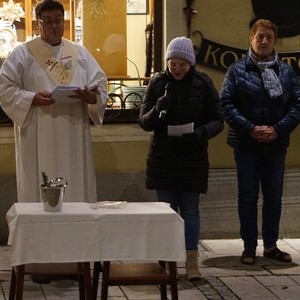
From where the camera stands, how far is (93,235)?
5.57 m

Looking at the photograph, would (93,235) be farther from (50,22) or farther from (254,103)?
(254,103)

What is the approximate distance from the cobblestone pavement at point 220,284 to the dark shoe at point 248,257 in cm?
5

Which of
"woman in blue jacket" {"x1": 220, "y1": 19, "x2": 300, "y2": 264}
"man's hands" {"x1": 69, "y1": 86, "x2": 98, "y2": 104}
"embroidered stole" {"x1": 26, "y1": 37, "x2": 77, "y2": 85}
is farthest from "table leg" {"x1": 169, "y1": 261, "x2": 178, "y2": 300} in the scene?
"woman in blue jacket" {"x1": 220, "y1": 19, "x2": 300, "y2": 264}

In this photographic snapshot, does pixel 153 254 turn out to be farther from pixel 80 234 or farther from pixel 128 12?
pixel 128 12

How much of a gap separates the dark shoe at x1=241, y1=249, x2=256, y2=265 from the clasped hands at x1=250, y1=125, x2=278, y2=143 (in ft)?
3.14

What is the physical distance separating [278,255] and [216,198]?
107 cm

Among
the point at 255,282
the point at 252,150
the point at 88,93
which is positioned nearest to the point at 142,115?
the point at 88,93

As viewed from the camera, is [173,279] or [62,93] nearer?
[173,279]

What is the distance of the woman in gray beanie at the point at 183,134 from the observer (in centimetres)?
695

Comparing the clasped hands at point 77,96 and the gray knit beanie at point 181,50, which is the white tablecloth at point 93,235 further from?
the gray knit beanie at point 181,50

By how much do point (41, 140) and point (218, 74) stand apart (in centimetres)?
226

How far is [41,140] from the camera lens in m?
7.03

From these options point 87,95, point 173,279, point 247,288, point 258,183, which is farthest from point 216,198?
point 173,279

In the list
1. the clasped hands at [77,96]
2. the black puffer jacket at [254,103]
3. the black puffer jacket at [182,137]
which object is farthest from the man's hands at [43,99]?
the black puffer jacket at [254,103]
